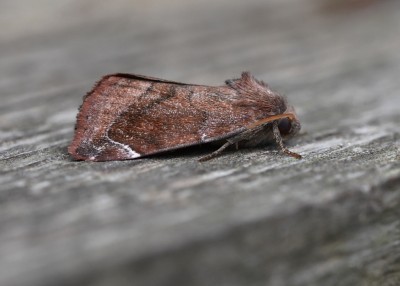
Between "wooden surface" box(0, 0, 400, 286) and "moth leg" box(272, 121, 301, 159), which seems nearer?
"wooden surface" box(0, 0, 400, 286)

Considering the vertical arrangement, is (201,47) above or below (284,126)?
above

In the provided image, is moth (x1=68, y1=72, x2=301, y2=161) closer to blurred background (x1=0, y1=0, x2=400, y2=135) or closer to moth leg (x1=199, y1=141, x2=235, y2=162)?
moth leg (x1=199, y1=141, x2=235, y2=162)

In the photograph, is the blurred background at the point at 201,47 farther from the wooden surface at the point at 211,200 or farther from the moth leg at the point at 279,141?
the moth leg at the point at 279,141

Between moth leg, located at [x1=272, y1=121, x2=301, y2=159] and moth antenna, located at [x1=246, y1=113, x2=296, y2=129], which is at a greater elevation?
moth antenna, located at [x1=246, y1=113, x2=296, y2=129]

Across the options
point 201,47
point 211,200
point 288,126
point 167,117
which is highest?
point 201,47

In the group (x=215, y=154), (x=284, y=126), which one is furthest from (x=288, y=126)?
(x=215, y=154)

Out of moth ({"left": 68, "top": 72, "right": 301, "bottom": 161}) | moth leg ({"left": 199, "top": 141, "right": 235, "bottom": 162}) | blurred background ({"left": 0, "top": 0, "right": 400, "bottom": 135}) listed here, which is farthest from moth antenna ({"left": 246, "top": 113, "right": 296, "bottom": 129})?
blurred background ({"left": 0, "top": 0, "right": 400, "bottom": 135})

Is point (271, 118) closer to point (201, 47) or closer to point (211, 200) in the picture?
point (211, 200)
